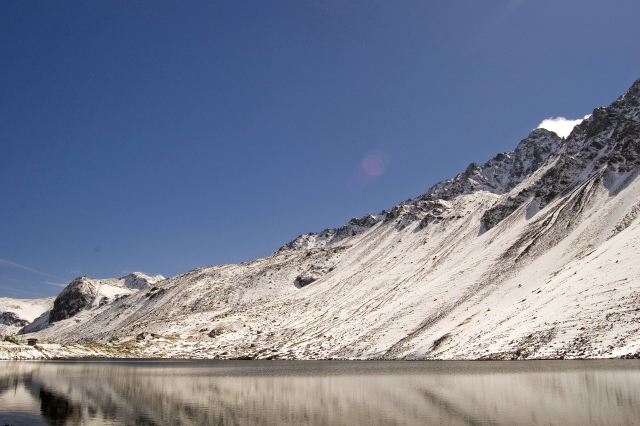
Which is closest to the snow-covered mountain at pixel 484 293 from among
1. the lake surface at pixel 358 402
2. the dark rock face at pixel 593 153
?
the dark rock face at pixel 593 153

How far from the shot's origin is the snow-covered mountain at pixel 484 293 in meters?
74.1

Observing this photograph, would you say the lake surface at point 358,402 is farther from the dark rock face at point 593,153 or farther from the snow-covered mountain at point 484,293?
the dark rock face at point 593,153

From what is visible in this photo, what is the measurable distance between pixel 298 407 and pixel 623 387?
25.3 metres

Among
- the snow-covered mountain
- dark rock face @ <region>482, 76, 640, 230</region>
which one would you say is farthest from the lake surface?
dark rock face @ <region>482, 76, 640, 230</region>

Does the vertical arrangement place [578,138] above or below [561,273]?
above

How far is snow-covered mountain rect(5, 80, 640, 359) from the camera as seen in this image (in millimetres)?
74125

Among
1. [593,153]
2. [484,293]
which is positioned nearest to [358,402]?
[484,293]

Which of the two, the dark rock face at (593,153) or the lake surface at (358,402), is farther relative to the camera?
the dark rock face at (593,153)

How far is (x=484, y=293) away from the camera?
105 meters

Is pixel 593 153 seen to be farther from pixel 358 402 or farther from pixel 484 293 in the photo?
pixel 358 402

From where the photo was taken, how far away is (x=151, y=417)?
28.0 m

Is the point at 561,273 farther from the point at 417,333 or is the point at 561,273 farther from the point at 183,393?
the point at 183,393

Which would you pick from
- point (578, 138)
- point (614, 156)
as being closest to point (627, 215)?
point (614, 156)

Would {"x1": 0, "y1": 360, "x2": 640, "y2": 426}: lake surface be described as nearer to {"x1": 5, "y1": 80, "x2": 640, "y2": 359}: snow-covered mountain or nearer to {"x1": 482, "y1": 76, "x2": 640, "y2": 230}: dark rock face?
{"x1": 5, "y1": 80, "x2": 640, "y2": 359}: snow-covered mountain
